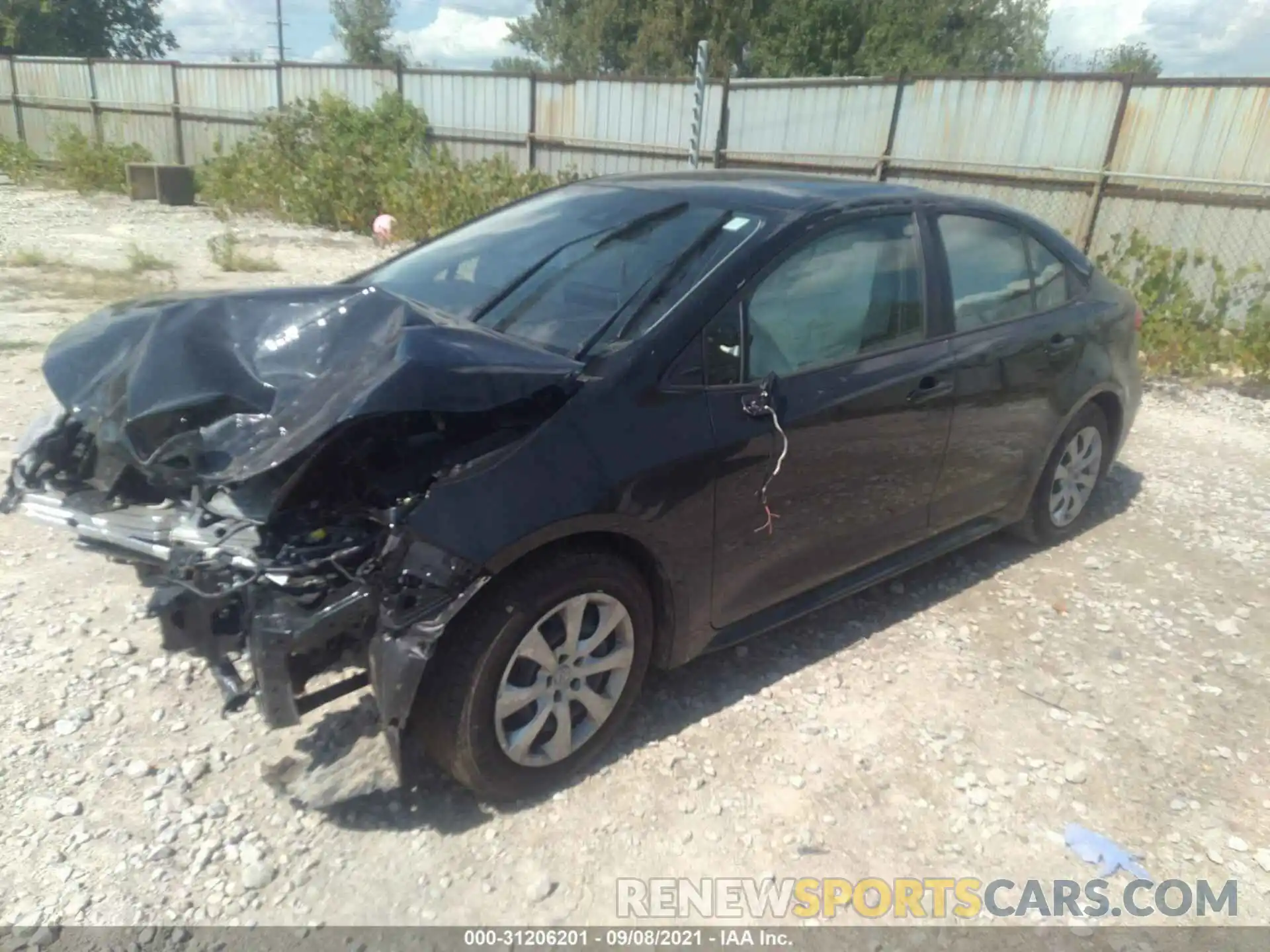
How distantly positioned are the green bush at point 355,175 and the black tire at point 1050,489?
9.77 meters

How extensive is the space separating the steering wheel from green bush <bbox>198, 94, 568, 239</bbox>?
1050cm

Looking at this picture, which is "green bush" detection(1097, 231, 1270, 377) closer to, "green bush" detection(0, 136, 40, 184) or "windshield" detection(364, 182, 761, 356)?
"windshield" detection(364, 182, 761, 356)

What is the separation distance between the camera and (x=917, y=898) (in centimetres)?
257

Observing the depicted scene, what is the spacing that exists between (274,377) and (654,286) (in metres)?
1.20

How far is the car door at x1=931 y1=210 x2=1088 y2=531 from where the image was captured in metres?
3.76

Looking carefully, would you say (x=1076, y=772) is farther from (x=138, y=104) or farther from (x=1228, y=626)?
(x=138, y=104)

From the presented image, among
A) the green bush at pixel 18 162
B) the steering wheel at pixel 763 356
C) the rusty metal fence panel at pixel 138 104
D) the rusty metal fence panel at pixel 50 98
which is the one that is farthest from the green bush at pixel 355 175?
the steering wheel at pixel 763 356

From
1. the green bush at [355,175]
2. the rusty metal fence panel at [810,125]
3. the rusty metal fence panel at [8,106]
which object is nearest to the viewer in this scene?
the rusty metal fence panel at [810,125]

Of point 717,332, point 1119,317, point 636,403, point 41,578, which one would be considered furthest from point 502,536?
point 1119,317

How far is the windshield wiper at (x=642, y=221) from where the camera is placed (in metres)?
3.34

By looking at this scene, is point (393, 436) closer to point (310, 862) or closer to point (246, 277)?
point (310, 862)

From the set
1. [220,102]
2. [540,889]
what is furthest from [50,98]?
[540,889]

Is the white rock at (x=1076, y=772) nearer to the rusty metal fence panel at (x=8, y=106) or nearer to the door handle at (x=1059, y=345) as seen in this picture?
the door handle at (x=1059, y=345)

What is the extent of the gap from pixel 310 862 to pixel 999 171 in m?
9.89
